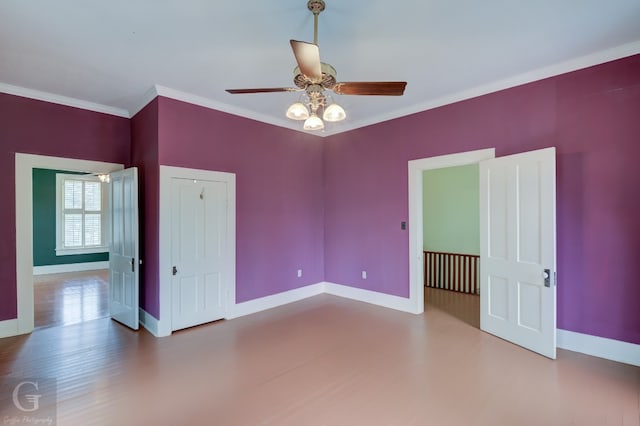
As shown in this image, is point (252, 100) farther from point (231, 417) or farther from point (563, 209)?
point (563, 209)

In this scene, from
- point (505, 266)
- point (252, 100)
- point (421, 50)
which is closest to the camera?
point (421, 50)

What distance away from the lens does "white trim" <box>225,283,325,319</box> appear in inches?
177

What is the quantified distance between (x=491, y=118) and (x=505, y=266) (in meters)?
1.81

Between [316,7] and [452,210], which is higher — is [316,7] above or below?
above

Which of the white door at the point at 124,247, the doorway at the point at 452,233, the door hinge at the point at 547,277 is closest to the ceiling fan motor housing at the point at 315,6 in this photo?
the white door at the point at 124,247

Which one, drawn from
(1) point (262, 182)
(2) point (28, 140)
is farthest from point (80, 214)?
(1) point (262, 182)

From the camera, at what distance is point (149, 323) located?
13.0ft

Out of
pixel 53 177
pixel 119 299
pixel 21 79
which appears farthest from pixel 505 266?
pixel 53 177

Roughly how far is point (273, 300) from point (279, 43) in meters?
3.70

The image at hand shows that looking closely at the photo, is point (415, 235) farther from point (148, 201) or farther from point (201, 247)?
point (148, 201)

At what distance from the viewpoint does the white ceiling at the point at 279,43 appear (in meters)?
2.34

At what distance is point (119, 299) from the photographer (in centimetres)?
429
